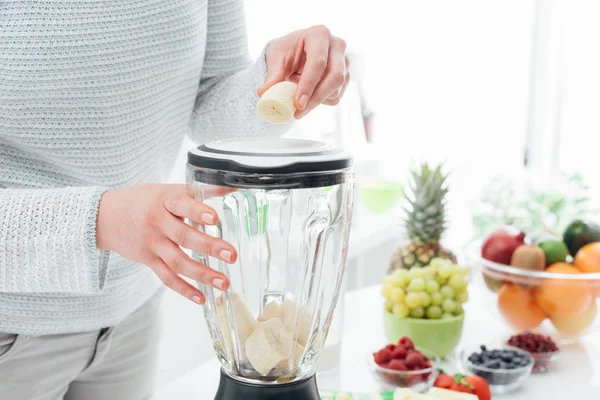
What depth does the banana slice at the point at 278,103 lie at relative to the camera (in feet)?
2.38

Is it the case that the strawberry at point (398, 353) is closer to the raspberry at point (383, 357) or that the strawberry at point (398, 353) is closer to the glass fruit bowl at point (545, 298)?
the raspberry at point (383, 357)

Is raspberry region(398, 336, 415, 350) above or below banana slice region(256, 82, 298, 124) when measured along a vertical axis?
below

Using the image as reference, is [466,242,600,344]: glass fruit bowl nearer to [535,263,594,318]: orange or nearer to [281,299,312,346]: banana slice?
[535,263,594,318]: orange

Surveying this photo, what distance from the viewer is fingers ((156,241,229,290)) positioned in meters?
0.60

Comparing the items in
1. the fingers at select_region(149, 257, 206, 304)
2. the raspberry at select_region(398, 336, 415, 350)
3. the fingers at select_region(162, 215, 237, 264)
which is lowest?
the raspberry at select_region(398, 336, 415, 350)

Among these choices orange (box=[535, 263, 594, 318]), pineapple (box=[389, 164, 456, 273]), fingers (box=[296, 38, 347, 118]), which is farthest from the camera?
pineapple (box=[389, 164, 456, 273])

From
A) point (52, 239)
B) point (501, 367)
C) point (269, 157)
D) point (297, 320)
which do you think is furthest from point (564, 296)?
point (52, 239)

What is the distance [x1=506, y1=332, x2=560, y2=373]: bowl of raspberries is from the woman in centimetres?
49

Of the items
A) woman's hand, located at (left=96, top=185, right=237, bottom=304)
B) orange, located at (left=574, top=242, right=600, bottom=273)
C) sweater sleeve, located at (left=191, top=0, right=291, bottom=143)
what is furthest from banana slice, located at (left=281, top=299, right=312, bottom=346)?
orange, located at (left=574, top=242, right=600, bottom=273)

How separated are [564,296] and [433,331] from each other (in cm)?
21

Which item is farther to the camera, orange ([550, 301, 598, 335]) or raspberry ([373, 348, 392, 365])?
orange ([550, 301, 598, 335])

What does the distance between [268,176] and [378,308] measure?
730 millimetres

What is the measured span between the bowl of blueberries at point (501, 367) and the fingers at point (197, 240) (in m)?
0.52

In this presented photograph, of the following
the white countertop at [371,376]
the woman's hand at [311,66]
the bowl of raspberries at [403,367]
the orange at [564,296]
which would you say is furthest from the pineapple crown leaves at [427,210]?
the woman's hand at [311,66]
